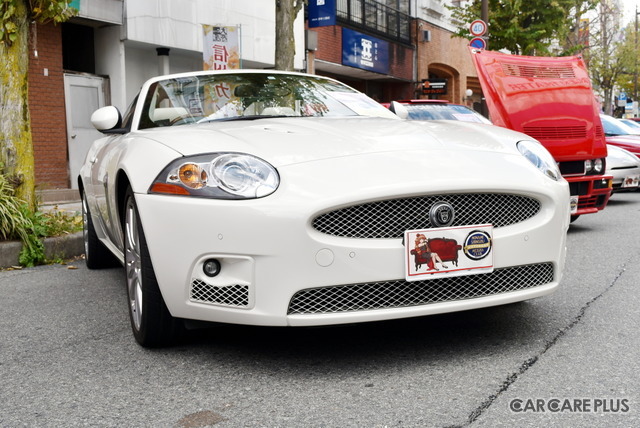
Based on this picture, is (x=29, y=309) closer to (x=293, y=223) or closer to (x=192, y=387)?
(x=192, y=387)

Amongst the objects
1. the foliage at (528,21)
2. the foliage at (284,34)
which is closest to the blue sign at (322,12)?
the foliage at (528,21)

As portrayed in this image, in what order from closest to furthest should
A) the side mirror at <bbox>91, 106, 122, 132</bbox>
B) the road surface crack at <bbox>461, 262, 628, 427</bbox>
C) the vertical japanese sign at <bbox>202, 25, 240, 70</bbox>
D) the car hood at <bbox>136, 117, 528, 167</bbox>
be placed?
the road surface crack at <bbox>461, 262, 628, 427</bbox> < the car hood at <bbox>136, 117, 528, 167</bbox> < the side mirror at <bbox>91, 106, 122, 132</bbox> < the vertical japanese sign at <bbox>202, 25, 240, 70</bbox>

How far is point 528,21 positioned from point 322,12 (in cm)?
688

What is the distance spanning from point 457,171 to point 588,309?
1.46 m

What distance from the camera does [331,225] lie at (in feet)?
9.62

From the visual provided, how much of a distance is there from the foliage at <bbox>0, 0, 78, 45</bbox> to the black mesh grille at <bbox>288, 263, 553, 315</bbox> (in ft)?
15.7

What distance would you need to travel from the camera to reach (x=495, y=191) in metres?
3.16

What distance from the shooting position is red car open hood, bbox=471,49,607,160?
7391 millimetres

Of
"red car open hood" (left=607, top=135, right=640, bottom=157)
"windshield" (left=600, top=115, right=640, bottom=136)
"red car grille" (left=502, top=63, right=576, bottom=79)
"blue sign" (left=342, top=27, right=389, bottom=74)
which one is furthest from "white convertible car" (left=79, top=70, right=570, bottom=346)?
"blue sign" (left=342, top=27, right=389, bottom=74)

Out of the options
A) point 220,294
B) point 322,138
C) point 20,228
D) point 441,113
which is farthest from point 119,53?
point 220,294

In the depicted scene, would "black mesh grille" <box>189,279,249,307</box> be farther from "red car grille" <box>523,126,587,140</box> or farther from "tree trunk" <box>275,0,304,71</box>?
"tree trunk" <box>275,0,304,71</box>

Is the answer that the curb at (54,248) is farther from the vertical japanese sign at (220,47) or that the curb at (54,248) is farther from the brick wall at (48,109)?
the brick wall at (48,109)

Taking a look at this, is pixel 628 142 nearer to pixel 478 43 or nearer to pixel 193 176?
pixel 478 43

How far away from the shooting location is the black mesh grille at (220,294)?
2.95 meters
